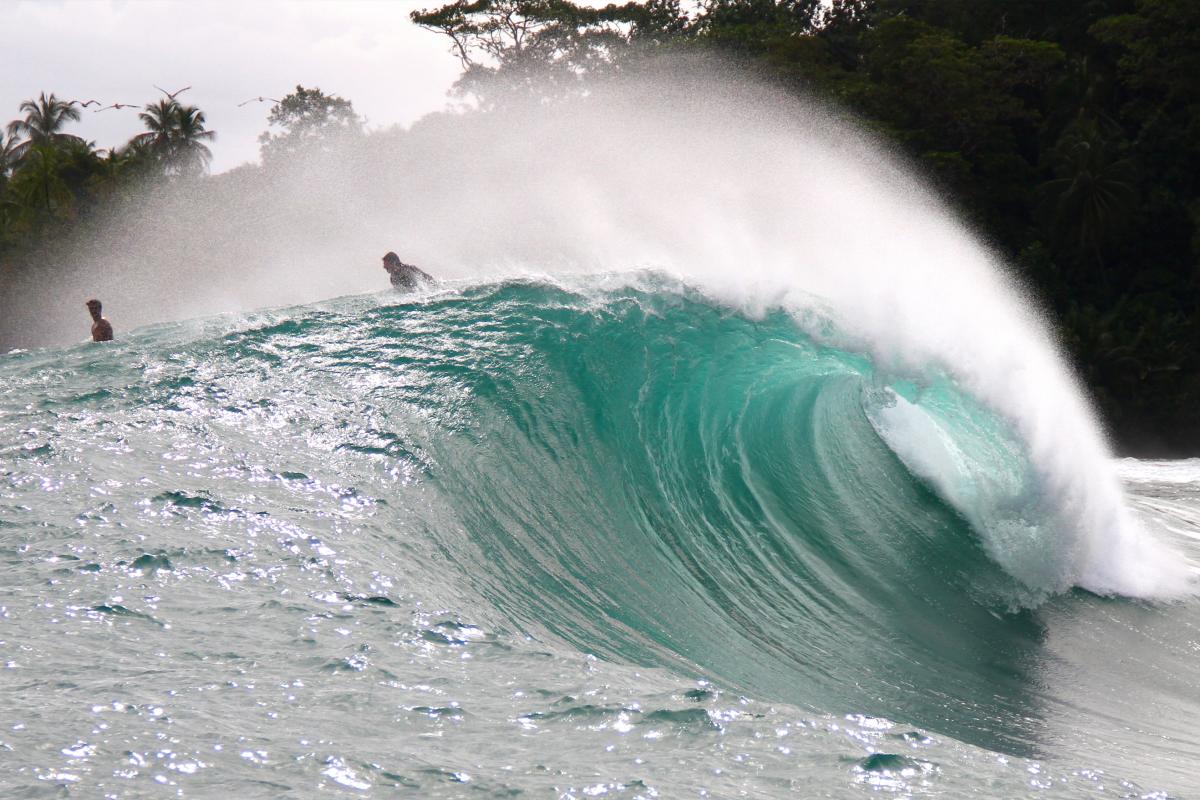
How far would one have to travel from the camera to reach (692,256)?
1312 cm

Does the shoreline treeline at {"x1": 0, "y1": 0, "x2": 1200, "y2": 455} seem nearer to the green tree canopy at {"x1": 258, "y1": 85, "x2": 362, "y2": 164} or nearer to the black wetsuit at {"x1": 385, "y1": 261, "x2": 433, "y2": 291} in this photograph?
the green tree canopy at {"x1": 258, "y1": 85, "x2": 362, "y2": 164}

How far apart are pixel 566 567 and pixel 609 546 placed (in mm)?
653

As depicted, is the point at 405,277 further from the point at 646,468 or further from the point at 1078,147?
the point at 1078,147

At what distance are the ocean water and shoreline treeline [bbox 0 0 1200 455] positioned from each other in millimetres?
15562

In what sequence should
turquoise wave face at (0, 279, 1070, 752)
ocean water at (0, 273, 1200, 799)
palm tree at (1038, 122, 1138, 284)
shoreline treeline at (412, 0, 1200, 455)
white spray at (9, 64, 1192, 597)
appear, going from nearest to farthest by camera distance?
ocean water at (0, 273, 1200, 799), turquoise wave face at (0, 279, 1070, 752), white spray at (9, 64, 1192, 597), shoreline treeline at (412, 0, 1200, 455), palm tree at (1038, 122, 1138, 284)

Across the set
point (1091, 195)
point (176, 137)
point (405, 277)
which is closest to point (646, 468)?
point (405, 277)

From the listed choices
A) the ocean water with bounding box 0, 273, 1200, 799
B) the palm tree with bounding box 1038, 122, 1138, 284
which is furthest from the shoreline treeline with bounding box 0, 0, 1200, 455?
the ocean water with bounding box 0, 273, 1200, 799

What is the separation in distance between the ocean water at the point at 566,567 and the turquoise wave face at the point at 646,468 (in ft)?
0.12

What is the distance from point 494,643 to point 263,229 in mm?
26457

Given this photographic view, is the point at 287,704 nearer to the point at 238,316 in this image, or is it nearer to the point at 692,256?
the point at 238,316

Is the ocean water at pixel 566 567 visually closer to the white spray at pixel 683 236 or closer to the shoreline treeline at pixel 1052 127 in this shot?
the white spray at pixel 683 236

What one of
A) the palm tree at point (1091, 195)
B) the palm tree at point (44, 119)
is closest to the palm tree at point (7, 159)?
the palm tree at point (44, 119)

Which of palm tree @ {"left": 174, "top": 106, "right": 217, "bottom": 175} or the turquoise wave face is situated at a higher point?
palm tree @ {"left": 174, "top": 106, "right": 217, "bottom": 175}

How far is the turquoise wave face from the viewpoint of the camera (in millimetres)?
6418
